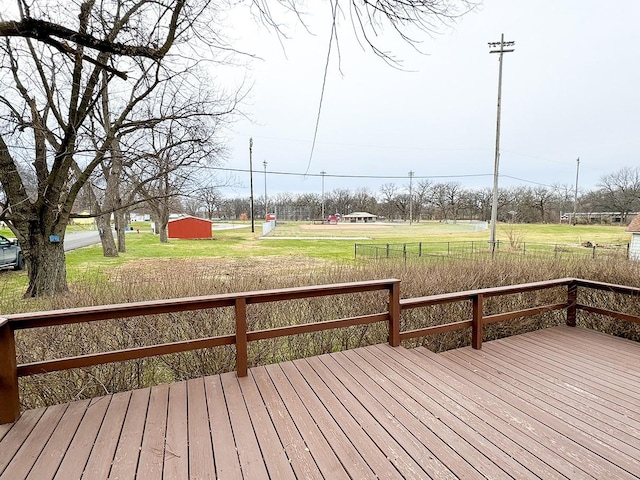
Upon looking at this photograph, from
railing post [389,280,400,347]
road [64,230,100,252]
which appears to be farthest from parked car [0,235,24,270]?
railing post [389,280,400,347]

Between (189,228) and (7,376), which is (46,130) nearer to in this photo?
(7,376)

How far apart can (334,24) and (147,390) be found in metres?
2.83

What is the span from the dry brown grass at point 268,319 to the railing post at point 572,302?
15.1 inches

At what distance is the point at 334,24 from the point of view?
2162 mm

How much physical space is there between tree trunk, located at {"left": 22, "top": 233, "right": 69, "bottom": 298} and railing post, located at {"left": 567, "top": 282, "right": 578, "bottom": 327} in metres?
8.78

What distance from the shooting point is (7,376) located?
6.36ft

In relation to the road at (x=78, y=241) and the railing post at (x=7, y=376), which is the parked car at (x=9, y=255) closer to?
the road at (x=78, y=241)

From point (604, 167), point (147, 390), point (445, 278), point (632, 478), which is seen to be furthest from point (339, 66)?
point (604, 167)

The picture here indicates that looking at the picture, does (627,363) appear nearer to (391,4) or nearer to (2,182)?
(391,4)

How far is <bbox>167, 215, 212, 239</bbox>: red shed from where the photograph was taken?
3027cm

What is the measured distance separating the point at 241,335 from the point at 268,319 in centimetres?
133

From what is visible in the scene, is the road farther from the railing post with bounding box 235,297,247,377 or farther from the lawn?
the railing post with bounding box 235,297,247,377

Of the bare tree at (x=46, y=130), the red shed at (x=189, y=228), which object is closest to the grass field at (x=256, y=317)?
the bare tree at (x=46, y=130)

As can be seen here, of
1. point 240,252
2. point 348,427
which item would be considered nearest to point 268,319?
point 348,427
